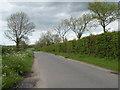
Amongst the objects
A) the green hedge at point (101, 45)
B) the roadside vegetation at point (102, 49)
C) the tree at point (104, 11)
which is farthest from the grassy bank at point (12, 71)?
the tree at point (104, 11)

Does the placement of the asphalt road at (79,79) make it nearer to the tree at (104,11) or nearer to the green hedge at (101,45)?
the green hedge at (101,45)

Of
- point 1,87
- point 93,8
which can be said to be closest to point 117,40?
point 1,87

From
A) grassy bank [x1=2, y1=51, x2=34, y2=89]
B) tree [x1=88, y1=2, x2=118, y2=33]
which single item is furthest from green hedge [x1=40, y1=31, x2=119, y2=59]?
tree [x1=88, y1=2, x2=118, y2=33]

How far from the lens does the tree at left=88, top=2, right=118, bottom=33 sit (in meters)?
35.2

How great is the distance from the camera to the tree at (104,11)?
35.2 metres

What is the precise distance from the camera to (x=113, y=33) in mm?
14047

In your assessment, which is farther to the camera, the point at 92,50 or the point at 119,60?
the point at 92,50

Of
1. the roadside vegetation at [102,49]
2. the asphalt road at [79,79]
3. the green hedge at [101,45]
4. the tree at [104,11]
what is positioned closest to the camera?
the asphalt road at [79,79]

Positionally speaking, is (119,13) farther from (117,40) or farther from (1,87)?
(1,87)

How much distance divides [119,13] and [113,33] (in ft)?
78.4

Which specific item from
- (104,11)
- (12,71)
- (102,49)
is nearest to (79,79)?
(12,71)

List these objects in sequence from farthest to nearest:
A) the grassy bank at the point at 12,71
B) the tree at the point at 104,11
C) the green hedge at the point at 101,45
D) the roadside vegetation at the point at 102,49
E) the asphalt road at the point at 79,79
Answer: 1. the tree at the point at 104,11
2. the green hedge at the point at 101,45
3. the roadside vegetation at the point at 102,49
4. the grassy bank at the point at 12,71
5. the asphalt road at the point at 79,79

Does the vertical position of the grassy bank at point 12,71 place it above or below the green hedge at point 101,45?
below

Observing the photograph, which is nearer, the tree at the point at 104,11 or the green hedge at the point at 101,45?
the green hedge at the point at 101,45
